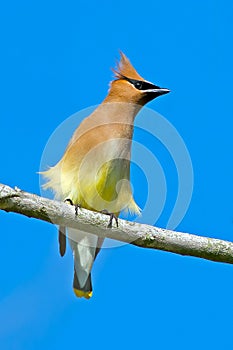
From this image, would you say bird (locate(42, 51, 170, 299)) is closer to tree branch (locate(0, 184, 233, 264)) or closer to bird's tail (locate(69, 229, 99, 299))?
bird's tail (locate(69, 229, 99, 299))

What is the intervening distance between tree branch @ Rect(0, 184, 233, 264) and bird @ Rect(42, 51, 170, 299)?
1.03 metres

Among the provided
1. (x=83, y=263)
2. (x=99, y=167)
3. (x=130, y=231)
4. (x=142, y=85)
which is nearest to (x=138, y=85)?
(x=142, y=85)

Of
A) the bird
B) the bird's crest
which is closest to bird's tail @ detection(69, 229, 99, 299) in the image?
the bird

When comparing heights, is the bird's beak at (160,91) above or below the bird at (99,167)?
above

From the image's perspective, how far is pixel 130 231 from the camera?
451 cm

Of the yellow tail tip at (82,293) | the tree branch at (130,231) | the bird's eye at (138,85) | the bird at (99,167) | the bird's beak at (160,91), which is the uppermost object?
the bird's eye at (138,85)

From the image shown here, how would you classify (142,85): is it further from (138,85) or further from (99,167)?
(99,167)

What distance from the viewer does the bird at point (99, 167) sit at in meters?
5.84

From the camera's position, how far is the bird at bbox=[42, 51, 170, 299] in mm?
5844

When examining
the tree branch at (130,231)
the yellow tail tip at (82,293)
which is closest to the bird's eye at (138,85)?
the yellow tail tip at (82,293)

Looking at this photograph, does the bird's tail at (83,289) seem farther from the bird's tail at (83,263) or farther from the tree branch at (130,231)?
the tree branch at (130,231)

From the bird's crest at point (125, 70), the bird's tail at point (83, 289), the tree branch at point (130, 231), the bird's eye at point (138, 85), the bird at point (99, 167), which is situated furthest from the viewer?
the bird's crest at point (125, 70)

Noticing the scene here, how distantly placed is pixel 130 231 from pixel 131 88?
2.46 m

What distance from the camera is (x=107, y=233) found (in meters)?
4.55
